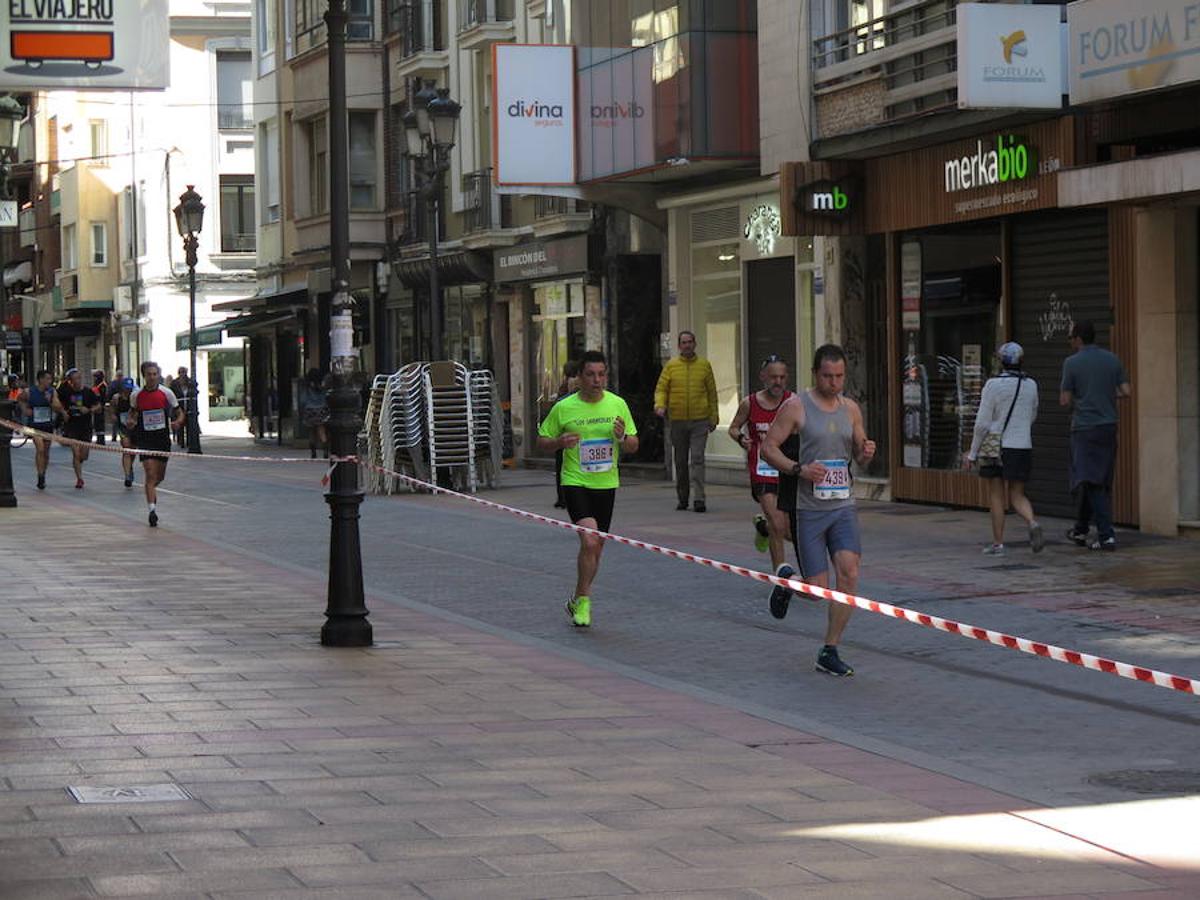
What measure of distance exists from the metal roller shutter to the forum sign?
11.4 meters

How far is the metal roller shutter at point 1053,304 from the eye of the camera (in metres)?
20.1

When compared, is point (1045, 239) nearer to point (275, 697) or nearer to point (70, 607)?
point (70, 607)

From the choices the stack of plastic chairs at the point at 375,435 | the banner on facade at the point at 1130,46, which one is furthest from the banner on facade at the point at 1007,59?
the stack of plastic chairs at the point at 375,435

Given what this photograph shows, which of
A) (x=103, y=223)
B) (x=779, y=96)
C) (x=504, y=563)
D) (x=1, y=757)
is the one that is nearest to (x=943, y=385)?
(x=779, y=96)

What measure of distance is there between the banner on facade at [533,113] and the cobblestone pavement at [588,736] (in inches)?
497

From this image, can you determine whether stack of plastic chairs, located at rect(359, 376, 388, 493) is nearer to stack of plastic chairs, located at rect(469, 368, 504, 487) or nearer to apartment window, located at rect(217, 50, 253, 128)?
stack of plastic chairs, located at rect(469, 368, 504, 487)

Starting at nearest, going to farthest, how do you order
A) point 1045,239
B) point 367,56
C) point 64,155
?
point 1045,239
point 367,56
point 64,155

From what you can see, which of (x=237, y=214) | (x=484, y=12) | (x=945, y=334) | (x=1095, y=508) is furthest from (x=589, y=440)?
(x=237, y=214)

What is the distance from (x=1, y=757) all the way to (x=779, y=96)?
1906 centimetres

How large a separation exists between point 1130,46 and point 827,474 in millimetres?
8375

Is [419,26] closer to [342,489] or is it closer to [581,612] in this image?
[581,612]

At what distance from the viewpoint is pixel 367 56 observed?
143ft

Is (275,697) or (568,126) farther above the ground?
(568,126)

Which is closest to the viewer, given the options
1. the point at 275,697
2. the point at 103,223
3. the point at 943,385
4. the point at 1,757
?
the point at 1,757
